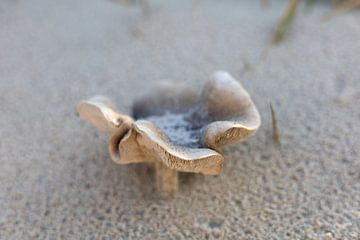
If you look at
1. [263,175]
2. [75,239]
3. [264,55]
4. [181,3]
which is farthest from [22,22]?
[263,175]

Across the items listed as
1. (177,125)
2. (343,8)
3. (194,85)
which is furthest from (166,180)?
(343,8)

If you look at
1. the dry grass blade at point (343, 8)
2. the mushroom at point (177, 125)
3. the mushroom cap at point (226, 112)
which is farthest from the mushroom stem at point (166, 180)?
the dry grass blade at point (343, 8)

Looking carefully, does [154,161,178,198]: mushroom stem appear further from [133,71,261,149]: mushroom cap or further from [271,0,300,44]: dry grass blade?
[271,0,300,44]: dry grass blade

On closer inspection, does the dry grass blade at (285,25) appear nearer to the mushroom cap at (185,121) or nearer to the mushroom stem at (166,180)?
the mushroom cap at (185,121)

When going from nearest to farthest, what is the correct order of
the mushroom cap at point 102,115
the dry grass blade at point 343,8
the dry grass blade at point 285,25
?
the mushroom cap at point 102,115
the dry grass blade at point 285,25
the dry grass blade at point 343,8

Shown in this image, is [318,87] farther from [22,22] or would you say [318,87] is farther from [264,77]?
[22,22]

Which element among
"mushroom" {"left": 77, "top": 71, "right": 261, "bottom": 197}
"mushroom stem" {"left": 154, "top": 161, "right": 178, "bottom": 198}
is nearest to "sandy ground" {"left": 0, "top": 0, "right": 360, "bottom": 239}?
"mushroom stem" {"left": 154, "top": 161, "right": 178, "bottom": 198}
